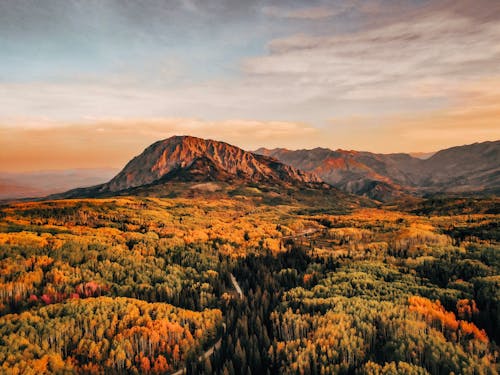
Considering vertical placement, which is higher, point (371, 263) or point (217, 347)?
point (371, 263)

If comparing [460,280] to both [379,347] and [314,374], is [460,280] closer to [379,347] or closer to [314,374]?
[379,347]

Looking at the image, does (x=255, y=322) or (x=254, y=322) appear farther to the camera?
(x=254, y=322)

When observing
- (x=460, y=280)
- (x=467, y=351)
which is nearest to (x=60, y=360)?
(x=467, y=351)

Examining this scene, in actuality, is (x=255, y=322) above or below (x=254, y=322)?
above

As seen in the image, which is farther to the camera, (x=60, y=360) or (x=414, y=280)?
(x=414, y=280)

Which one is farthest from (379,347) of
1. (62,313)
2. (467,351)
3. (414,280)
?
(62,313)

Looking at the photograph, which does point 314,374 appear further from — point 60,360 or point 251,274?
point 251,274

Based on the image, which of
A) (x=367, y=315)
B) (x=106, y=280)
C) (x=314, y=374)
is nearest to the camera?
(x=314, y=374)

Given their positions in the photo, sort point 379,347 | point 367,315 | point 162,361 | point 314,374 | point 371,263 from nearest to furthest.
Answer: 1. point 314,374
2. point 379,347
3. point 162,361
4. point 367,315
5. point 371,263

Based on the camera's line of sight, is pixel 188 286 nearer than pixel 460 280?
No
